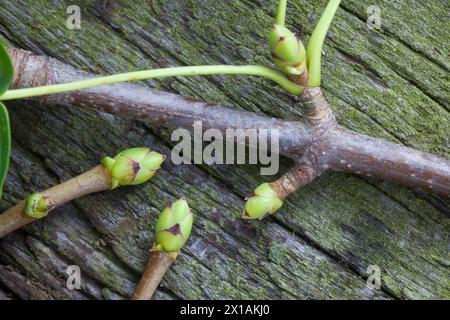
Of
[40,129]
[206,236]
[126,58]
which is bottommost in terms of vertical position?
[206,236]

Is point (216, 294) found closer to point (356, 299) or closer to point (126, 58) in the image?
point (356, 299)

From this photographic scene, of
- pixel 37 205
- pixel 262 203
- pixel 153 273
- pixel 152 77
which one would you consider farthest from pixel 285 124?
pixel 37 205

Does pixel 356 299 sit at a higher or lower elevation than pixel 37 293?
higher

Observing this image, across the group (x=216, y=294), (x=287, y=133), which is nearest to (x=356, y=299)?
(x=216, y=294)

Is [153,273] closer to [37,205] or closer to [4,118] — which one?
[37,205]

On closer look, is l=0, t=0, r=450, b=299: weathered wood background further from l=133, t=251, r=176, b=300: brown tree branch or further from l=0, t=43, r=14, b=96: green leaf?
l=0, t=43, r=14, b=96: green leaf
